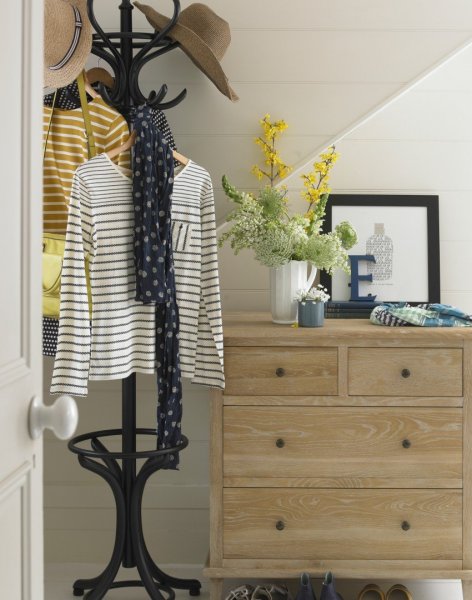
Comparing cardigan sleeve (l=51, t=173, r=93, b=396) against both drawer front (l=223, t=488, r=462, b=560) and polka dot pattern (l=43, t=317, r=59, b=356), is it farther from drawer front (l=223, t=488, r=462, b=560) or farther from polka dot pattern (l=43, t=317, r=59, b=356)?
drawer front (l=223, t=488, r=462, b=560)

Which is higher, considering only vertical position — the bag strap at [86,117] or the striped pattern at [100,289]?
the bag strap at [86,117]

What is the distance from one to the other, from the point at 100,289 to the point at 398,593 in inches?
51.9

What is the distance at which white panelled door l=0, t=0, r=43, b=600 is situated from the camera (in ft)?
2.96

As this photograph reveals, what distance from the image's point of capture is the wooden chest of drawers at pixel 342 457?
2244mm

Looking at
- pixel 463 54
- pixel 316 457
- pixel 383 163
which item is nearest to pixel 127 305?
pixel 316 457

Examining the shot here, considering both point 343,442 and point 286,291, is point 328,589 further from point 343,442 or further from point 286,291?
point 286,291

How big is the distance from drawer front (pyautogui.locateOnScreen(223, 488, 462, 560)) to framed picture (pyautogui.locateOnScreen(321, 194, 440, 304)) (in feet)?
2.54

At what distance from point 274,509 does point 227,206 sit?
1.09 meters

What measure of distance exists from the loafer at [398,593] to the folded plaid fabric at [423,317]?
82cm

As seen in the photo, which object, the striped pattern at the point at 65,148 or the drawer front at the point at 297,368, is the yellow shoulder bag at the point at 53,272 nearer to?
the striped pattern at the point at 65,148

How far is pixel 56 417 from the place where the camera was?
0.95 meters

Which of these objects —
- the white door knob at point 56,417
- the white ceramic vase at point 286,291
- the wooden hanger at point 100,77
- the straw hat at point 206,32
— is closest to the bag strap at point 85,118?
the wooden hanger at point 100,77

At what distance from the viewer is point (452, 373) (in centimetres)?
224

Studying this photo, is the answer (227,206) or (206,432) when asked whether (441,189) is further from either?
(206,432)
